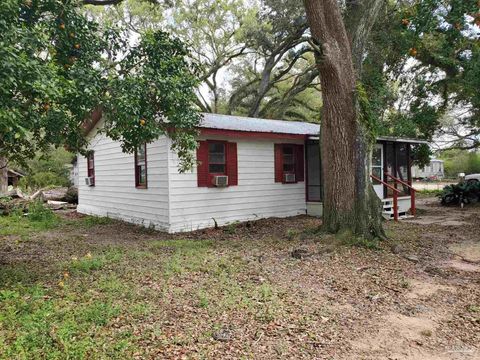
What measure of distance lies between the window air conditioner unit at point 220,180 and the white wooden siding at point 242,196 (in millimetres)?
223

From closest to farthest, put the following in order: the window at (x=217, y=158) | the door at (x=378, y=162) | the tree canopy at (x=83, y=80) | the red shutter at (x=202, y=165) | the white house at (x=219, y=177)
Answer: the tree canopy at (x=83, y=80)
the white house at (x=219, y=177)
the red shutter at (x=202, y=165)
the window at (x=217, y=158)
the door at (x=378, y=162)

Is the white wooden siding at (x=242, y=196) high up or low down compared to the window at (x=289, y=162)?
down

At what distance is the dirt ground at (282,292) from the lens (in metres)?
3.32

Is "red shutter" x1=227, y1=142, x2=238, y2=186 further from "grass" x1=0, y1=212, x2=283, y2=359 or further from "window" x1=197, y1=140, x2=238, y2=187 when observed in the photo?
"grass" x1=0, y1=212, x2=283, y2=359

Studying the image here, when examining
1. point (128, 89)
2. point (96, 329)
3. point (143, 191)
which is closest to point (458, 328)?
point (96, 329)

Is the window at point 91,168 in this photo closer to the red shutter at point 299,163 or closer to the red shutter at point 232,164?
the red shutter at point 232,164

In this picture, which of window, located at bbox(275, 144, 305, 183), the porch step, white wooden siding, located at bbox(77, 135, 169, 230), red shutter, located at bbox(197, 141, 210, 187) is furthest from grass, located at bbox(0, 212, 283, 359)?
the porch step

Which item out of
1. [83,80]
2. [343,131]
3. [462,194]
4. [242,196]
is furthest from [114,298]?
[462,194]

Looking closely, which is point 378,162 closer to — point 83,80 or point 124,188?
point 124,188

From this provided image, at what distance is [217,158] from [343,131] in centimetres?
386

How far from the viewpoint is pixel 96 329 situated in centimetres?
347

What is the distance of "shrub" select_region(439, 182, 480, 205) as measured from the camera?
1491 cm

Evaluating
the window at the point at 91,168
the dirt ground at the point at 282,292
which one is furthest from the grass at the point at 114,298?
the window at the point at 91,168

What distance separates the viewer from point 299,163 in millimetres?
12164
